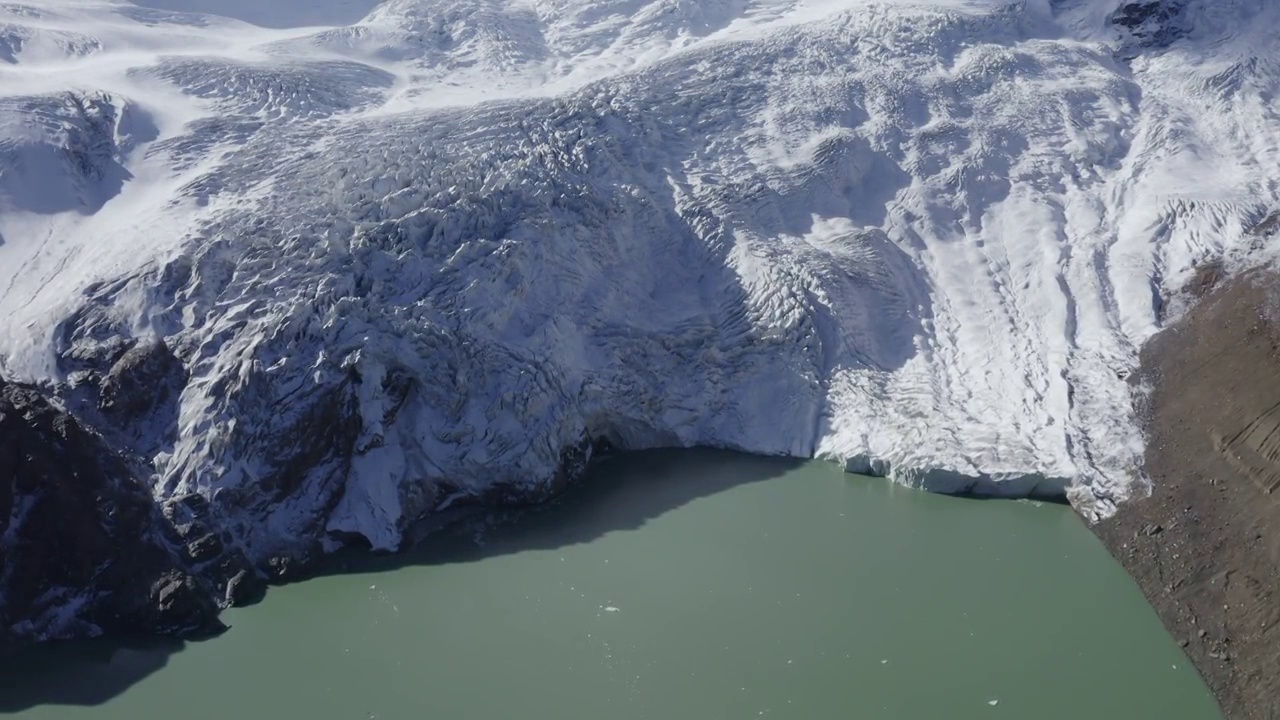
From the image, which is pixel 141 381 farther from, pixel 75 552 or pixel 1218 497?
pixel 1218 497

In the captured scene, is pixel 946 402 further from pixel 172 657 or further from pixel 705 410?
pixel 172 657

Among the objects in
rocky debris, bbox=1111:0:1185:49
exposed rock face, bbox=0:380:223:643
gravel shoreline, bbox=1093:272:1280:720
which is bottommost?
gravel shoreline, bbox=1093:272:1280:720

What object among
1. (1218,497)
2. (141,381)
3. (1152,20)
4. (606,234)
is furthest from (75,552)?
(1152,20)

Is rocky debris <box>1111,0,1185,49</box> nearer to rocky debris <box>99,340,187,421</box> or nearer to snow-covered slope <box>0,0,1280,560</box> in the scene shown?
snow-covered slope <box>0,0,1280,560</box>

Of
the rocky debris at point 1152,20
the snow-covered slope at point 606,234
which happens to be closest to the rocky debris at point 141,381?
the snow-covered slope at point 606,234

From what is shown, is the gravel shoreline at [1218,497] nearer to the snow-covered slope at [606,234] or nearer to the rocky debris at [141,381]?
the snow-covered slope at [606,234]

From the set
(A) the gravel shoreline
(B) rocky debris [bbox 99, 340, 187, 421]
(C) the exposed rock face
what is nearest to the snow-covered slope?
(B) rocky debris [bbox 99, 340, 187, 421]
